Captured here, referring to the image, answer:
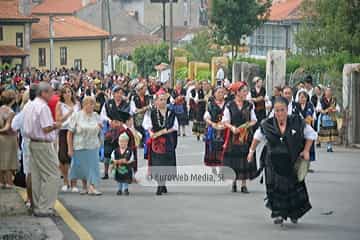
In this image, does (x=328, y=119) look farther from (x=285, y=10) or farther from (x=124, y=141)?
(x=285, y=10)

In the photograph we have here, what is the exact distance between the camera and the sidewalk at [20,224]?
41.9 feet

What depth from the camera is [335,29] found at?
36.5 meters

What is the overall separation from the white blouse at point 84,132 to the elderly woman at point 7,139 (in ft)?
3.22

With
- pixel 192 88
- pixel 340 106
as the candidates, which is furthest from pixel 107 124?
pixel 192 88

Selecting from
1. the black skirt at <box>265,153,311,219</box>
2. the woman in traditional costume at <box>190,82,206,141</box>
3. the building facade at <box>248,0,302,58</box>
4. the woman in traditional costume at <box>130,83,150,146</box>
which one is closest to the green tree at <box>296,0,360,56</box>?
the woman in traditional costume at <box>190,82,206,141</box>

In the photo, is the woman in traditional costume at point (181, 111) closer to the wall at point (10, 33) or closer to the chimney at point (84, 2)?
the wall at point (10, 33)

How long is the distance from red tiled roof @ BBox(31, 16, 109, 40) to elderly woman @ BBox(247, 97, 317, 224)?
87.7m

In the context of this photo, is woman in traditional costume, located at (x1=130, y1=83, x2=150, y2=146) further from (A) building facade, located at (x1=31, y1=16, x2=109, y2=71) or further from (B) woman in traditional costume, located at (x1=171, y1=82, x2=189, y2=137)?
(A) building facade, located at (x1=31, y1=16, x2=109, y2=71)

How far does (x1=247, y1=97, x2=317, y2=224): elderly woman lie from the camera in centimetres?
1359

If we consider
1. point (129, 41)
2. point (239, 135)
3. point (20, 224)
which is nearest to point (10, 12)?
point (129, 41)

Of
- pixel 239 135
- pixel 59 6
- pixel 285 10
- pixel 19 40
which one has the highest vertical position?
pixel 59 6

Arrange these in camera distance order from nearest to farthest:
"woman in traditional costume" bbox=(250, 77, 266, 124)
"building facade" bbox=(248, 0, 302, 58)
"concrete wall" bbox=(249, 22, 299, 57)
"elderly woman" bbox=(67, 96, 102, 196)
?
1. "elderly woman" bbox=(67, 96, 102, 196)
2. "woman in traditional costume" bbox=(250, 77, 266, 124)
3. "building facade" bbox=(248, 0, 302, 58)
4. "concrete wall" bbox=(249, 22, 299, 57)

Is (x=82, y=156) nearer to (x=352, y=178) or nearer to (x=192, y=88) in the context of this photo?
(x=352, y=178)

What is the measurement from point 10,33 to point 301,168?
82199 mm
